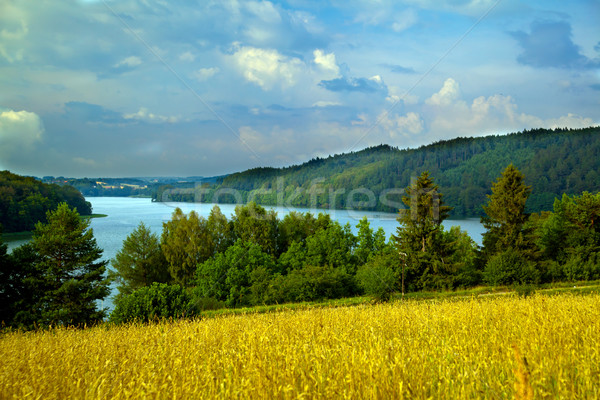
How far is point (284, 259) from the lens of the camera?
202ft

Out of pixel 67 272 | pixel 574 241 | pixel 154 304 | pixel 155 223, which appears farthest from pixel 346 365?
pixel 155 223

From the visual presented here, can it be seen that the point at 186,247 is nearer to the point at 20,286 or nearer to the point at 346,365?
the point at 20,286

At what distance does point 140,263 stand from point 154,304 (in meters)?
47.4

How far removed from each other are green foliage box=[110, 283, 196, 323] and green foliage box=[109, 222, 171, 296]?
44.4 m

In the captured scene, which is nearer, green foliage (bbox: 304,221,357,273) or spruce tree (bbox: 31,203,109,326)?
spruce tree (bbox: 31,203,109,326)

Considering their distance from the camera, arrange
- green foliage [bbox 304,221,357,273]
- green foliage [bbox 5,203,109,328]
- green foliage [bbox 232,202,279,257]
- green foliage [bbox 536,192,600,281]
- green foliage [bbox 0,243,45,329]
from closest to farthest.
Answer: green foliage [bbox 0,243,45,329] < green foliage [bbox 5,203,109,328] < green foliage [bbox 536,192,600,281] < green foliage [bbox 304,221,357,273] < green foliage [bbox 232,202,279,257]

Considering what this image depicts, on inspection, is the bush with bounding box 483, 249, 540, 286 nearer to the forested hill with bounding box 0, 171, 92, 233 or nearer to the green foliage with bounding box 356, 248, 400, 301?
the green foliage with bounding box 356, 248, 400, 301

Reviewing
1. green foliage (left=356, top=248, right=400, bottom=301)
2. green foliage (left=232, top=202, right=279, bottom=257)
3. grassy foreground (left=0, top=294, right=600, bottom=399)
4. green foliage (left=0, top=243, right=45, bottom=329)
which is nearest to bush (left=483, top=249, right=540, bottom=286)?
green foliage (left=356, top=248, right=400, bottom=301)

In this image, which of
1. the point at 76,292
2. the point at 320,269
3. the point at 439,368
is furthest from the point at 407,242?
the point at 439,368

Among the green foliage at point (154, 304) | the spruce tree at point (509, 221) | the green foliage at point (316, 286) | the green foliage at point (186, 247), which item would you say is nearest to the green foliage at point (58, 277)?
the green foliage at point (316, 286)

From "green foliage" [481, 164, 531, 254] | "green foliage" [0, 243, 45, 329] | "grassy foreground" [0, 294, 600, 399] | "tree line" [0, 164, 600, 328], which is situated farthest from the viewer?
"green foliage" [481, 164, 531, 254]

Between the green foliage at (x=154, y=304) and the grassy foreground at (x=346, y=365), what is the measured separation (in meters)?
11.6

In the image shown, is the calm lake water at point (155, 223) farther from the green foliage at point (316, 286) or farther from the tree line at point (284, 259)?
the green foliage at point (316, 286)

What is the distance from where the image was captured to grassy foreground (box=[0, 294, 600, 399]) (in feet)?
9.61
